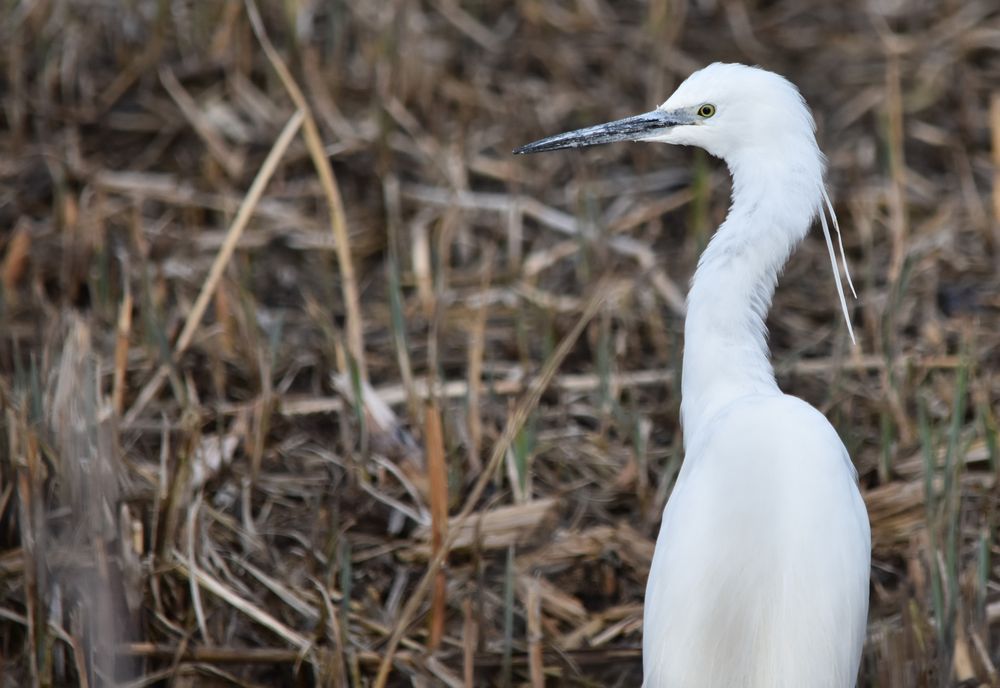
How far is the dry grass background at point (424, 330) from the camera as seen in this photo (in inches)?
98.2

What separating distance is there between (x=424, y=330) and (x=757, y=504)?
1700mm

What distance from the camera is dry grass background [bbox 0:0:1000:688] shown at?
2494mm

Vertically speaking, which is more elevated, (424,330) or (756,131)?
(756,131)

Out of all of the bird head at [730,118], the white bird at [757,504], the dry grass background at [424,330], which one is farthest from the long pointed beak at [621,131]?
the dry grass background at [424,330]

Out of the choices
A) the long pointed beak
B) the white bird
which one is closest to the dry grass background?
the white bird

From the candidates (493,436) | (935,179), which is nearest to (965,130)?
(935,179)

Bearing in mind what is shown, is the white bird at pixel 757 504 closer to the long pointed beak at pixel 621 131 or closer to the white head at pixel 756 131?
the white head at pixel 756 131

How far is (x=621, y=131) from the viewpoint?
95.3 inches

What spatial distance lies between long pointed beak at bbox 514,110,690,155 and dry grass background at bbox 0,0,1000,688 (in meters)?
0.47

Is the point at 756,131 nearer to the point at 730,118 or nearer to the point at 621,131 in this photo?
the point at 730,118

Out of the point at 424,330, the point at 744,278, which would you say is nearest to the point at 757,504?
the point at 744,278

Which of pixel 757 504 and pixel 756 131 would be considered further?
pixel 756 131

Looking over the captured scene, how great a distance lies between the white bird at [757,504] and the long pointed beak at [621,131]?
116mm

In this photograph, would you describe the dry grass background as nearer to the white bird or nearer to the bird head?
the white bird
